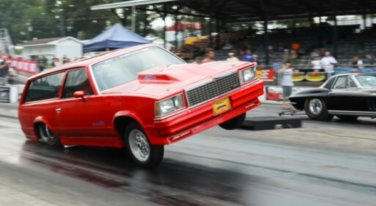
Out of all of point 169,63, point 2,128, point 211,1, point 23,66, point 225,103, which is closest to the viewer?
point 225,103

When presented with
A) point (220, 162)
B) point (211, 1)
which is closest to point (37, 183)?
point (220, 162)

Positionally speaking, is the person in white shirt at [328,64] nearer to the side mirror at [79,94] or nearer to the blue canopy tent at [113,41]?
the blue canopy tent at [113,41]

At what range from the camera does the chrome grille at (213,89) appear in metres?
6.59

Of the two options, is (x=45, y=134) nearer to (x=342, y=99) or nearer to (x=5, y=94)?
(x=342, y=99)

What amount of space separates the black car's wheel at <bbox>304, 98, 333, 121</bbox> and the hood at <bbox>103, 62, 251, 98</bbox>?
5.97 m

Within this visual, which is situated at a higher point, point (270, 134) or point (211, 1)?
point (211, 1)

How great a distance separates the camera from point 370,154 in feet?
24.8

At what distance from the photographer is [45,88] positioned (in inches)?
347

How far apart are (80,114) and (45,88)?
61.6 inches

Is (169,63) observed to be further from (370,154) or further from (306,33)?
(306,33)

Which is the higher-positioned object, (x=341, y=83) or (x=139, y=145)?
(x=341, y=83)

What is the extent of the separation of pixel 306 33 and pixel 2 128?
2733cm

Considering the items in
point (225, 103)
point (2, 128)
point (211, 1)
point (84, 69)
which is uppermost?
point (211, 1)

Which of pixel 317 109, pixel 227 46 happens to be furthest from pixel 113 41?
pixel 227 46
